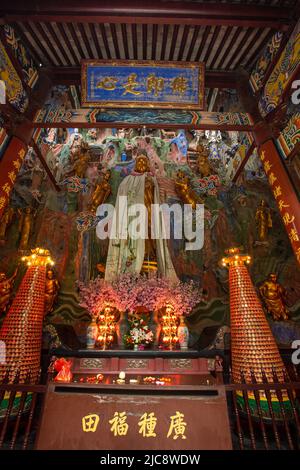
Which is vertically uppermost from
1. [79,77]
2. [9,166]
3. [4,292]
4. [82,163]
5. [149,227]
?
[82,163]

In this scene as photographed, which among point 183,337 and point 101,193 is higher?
point 101,193

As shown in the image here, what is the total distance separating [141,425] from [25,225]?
568 centimetres

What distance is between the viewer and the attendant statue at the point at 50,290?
236 inches

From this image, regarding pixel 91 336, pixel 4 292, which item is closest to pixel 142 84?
pixel 91 336

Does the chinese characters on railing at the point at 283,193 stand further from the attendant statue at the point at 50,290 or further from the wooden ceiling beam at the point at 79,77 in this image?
the attendant statue at the point at 50,290

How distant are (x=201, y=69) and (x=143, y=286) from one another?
4528mm

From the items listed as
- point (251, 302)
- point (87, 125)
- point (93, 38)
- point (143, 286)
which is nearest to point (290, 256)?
point (251, 302)

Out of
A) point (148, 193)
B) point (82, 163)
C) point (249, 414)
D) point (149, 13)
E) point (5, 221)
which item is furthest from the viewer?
point (82, 163)

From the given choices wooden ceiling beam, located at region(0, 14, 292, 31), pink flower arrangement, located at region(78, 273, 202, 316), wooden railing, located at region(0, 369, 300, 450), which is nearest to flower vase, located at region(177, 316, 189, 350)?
pink flower arrangement, located at region(78, 273, 202, 316)

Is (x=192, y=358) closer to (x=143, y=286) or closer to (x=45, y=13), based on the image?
(x=143, y=286)

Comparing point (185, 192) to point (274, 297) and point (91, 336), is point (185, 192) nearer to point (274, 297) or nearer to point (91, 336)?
point (274, 297)

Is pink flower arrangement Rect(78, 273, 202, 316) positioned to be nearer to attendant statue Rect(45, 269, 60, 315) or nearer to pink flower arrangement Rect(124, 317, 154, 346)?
pink flower arrangement Rect(124, 317, 154, 346)

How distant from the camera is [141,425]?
2584mm

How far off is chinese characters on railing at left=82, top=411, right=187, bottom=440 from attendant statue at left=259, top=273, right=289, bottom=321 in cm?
410
